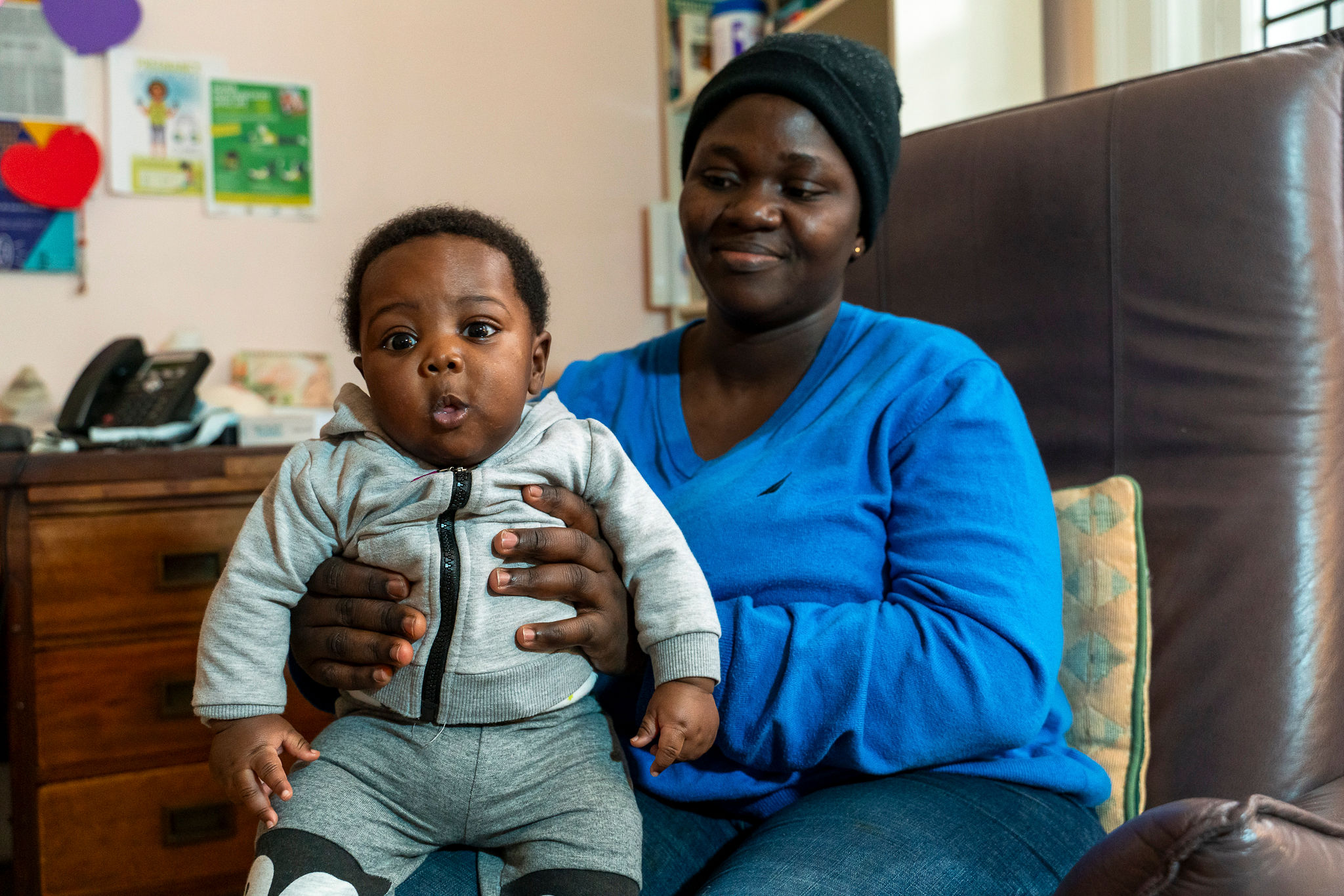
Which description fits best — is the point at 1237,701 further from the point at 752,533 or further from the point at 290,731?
the point at 290,731

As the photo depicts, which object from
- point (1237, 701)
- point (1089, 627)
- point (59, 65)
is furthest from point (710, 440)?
point (59, 65)

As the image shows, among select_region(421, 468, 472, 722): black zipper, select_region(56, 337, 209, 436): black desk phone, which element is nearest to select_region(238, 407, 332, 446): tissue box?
select_region(56, 337, 209, 436): black desk phone

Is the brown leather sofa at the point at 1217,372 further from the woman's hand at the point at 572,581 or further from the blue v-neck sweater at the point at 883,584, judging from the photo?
the woman's hand at the point at 572,581

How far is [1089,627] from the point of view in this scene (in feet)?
3.38

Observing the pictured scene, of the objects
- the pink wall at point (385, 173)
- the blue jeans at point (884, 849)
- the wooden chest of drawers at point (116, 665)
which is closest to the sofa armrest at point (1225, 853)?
the blue jeans at point (884, 849)

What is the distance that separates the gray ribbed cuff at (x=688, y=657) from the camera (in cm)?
84

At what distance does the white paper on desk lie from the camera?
78.5 inches

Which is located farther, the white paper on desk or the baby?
the white paper on desk

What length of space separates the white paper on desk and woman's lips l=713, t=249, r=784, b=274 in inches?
66.9

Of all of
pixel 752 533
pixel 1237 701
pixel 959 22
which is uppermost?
pixel 959 22

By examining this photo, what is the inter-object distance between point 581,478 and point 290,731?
33cm

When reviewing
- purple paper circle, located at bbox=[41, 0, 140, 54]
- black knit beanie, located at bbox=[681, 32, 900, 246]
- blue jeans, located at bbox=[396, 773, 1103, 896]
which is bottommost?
blue jeans, located at bbox=[396, 773, 1103, 896]

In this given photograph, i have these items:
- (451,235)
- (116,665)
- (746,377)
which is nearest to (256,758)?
(451,235)

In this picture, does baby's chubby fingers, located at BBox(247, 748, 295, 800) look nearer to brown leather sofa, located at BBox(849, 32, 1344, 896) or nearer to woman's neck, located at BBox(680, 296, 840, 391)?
woman's neck, located at BBox(680, 296, 840, 391)
